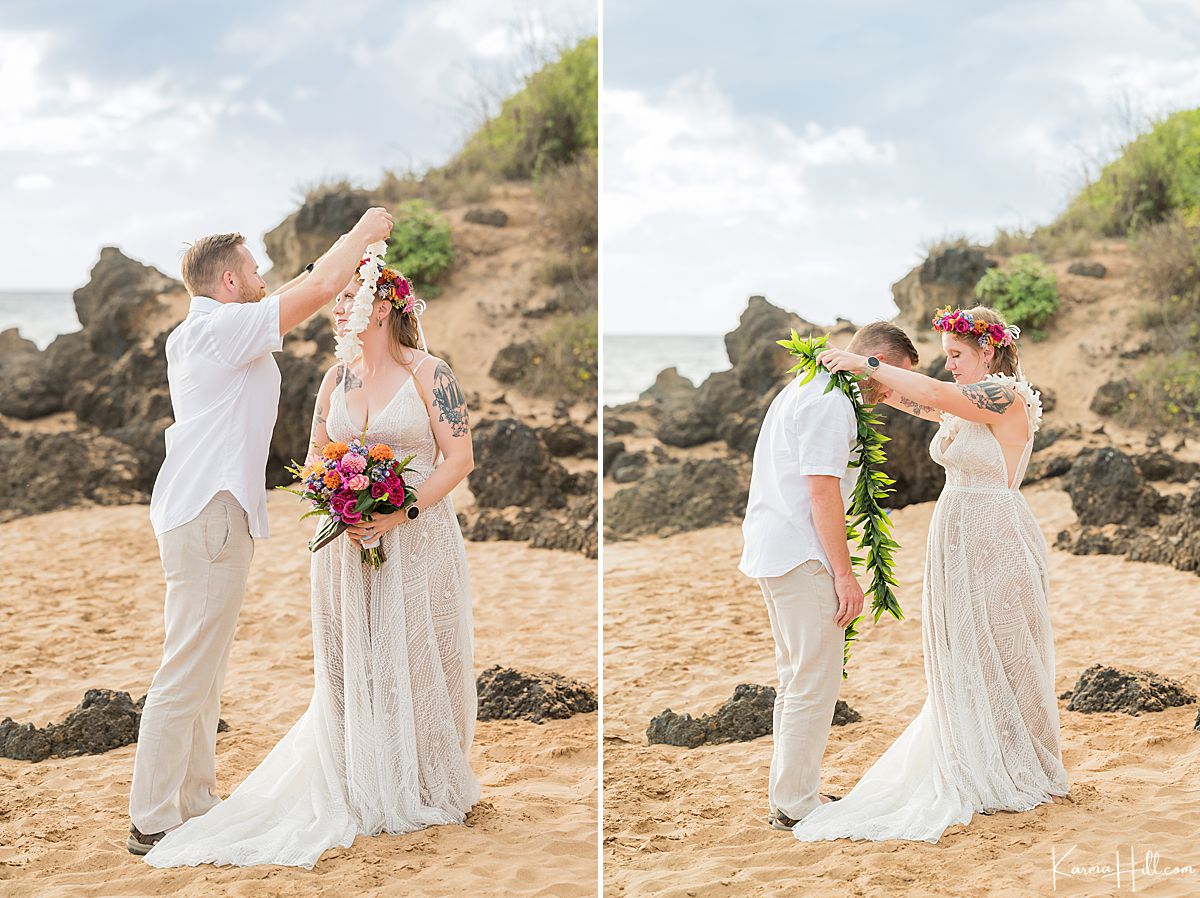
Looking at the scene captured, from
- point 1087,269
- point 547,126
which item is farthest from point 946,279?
point 547,126

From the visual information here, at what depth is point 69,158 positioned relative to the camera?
138ft

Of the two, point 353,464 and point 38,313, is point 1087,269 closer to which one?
point 353,464

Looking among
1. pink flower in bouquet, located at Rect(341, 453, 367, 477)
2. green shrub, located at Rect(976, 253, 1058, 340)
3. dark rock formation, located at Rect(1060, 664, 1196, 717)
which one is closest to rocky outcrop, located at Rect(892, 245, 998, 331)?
green shrub, located at Rect(976, 253, 1058, 340)

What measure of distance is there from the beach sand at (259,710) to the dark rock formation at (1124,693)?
297cm

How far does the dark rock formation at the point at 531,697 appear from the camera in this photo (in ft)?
23.7

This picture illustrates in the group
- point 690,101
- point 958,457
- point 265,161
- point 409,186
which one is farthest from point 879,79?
point 958,457

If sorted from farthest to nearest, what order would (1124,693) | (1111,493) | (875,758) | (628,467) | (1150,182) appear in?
1. (1150,182)
2. (628,467)
3. (1111,493)
4. (1124,693)
5. (875,758)

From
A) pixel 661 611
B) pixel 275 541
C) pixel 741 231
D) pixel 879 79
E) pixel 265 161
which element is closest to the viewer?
pixel 661 611

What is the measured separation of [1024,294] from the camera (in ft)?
54.6

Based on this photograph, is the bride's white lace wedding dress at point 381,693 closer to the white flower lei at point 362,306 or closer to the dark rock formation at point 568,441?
the white flower lei at point 362,306

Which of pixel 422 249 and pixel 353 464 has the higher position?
pixel 422 249

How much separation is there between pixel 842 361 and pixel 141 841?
11.5 feet

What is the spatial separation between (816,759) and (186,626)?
2655 millimetres

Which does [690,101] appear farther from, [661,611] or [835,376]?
[835,376]
